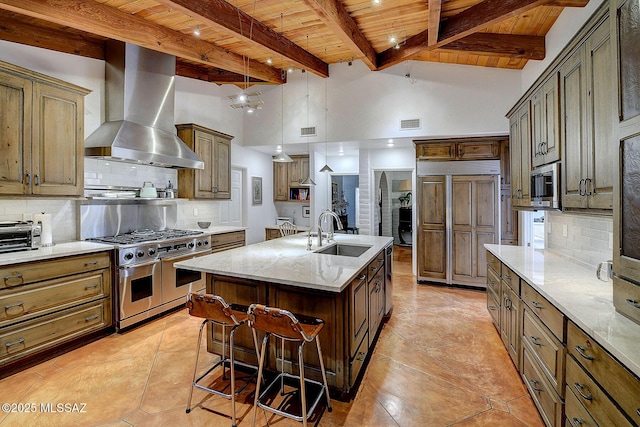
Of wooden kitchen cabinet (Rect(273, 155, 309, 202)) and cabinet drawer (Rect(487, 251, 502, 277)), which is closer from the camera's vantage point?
cabinet drawer (Rect(487, 251, 502, 277))

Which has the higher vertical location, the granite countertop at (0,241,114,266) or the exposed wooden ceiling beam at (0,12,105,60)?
the exposed wooden ceiling beam at (0,12,105,60)

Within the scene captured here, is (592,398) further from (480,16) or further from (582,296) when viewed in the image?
(480,16)

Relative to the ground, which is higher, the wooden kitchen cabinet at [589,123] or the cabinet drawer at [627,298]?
the wooden kitchen cabinet at [589,123]

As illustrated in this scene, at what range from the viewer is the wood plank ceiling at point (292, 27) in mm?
2816

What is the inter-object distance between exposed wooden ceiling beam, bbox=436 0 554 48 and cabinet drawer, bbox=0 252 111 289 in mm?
4299

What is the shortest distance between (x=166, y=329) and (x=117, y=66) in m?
3.18

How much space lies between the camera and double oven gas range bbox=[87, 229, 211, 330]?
3.25 metres

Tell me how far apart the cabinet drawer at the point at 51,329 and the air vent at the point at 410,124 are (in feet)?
14.9

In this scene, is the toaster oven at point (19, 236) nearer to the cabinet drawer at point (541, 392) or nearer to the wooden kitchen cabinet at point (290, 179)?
the cabinet drawer at point (541, 392)

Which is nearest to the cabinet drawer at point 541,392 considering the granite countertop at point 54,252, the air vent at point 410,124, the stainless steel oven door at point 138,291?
the air vent at point 410,124

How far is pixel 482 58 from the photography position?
4281mm

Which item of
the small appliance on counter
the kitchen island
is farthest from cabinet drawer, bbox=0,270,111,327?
the small appliance on counter

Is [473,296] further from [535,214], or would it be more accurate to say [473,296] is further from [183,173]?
[183,173]

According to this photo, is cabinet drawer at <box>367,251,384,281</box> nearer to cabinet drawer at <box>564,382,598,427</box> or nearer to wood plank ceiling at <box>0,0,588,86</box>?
cabinet drawer at <box>564,382,598,427</box>
